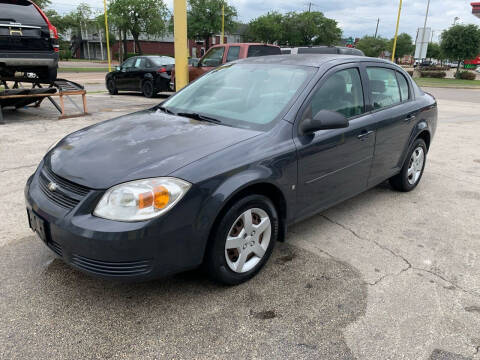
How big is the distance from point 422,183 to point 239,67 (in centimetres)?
309

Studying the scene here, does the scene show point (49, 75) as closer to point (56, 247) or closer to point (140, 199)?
point (56, 247)

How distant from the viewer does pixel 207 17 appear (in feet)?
169

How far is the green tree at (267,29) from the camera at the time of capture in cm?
6056

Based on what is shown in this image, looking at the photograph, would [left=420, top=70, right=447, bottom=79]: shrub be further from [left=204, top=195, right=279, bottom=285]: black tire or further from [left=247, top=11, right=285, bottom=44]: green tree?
[left=204, top=195, right=279, bottom=285]: black tire

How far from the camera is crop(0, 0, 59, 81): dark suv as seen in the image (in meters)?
7.35

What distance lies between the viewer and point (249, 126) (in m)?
2.95

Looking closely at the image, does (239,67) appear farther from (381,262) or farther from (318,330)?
(318,330)

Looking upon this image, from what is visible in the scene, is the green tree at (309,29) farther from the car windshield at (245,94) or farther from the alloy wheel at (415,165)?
the car windshield at (245,94)

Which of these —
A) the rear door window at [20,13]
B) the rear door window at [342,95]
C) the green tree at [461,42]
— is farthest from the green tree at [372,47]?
the rear door window at [342,95]

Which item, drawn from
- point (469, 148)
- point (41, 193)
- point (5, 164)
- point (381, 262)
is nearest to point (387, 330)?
point (381, 262)

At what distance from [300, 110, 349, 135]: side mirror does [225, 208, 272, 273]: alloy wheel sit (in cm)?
74

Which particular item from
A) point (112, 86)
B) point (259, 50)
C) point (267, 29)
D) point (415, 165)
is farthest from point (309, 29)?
point (415, 165)

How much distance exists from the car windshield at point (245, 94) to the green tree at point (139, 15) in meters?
45.8

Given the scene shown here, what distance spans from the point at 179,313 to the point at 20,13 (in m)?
7.56
